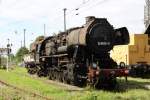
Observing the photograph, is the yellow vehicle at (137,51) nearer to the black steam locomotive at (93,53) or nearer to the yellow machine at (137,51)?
the yellow machine at (137,51)

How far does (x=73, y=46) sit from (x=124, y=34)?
2.95 m

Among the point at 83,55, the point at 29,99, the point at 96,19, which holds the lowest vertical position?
the point at 29,99

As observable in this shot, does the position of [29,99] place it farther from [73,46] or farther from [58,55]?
[58,55]

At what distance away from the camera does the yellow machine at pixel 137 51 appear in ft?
98.6

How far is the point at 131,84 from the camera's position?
24.2 meters

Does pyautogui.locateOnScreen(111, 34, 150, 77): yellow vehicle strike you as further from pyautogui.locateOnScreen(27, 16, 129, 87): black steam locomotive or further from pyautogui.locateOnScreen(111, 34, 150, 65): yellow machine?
pyautogui.locateOnScreen(27, 16, 129, 87): black steam locomotive

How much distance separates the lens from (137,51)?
30.3 meters

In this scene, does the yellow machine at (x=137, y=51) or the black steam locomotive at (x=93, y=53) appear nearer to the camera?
the black steam locomotive at (x=93, y=53)

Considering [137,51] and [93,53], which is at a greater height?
[137,51]

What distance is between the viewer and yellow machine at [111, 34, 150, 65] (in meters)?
30.0

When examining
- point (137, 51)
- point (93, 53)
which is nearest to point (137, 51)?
point (137, 51)

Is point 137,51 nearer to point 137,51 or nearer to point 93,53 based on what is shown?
point 137,51

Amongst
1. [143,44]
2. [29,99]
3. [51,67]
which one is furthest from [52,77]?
A: [29,99]

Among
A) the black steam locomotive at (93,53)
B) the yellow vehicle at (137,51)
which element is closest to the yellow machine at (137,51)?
the yellow vehicle at (137,51)
